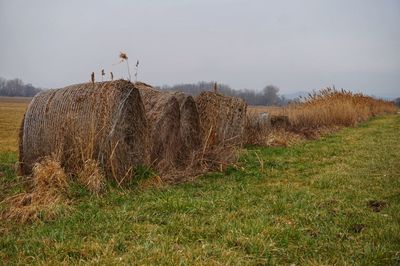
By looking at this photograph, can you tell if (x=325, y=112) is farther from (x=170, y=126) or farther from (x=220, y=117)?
(x=170, y=126)

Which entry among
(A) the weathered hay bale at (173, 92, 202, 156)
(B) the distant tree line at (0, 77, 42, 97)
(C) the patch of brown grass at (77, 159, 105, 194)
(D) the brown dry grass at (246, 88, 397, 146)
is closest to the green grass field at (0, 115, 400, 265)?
(C) the patch of brown grass at (77, 159, 105, 194)

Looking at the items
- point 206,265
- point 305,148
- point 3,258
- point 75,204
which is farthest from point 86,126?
point 305,148

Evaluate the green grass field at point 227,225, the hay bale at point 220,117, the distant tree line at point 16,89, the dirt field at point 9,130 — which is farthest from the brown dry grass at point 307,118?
the distant tree line at point 16,89

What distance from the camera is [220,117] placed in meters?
11.3

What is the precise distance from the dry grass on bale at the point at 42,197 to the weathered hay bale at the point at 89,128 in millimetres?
431

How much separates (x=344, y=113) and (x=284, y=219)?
18646 millimetres

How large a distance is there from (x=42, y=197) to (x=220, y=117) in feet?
19.2

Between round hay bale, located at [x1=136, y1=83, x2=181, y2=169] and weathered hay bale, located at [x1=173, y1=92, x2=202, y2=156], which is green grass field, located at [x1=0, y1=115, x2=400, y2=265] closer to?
round hay bale, located at [x1=136, y1=83, x2=181, y2=169]

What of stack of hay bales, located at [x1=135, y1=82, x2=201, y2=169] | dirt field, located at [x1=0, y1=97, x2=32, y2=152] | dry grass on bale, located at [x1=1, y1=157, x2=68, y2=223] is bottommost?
dirt field, located at [x1=0, y1=97, x2=32, y2=152]

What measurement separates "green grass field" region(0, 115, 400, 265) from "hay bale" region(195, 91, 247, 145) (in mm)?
2182

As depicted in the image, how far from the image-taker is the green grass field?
4.39 metres

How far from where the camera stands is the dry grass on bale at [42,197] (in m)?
5.69

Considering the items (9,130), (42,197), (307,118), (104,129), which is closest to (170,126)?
(104,129)

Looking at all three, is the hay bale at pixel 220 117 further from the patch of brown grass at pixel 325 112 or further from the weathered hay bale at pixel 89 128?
the patch of brown grass at pixel 325 112
